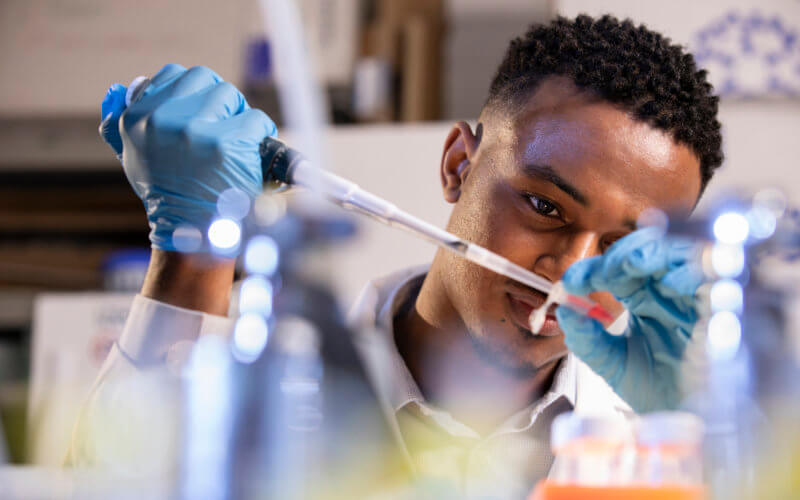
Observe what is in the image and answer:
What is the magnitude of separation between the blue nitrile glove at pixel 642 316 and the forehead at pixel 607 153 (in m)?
0.16

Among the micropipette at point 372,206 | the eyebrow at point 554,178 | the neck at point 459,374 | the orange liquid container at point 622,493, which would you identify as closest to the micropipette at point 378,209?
the micropipette at point 372,206

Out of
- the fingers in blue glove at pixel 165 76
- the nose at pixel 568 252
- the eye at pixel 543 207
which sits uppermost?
the fingers in blue glove at pixel 165 76

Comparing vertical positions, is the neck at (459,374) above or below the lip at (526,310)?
below

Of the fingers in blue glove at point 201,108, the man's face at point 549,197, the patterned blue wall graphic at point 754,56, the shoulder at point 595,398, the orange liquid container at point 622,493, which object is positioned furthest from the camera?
the patterned blue wall graphic at point 754,56

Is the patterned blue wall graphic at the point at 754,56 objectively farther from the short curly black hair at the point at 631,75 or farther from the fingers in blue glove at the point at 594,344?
the fingers in blue glove at the point at 594,344

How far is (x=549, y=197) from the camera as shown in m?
0.94

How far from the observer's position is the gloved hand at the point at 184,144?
0.82 m

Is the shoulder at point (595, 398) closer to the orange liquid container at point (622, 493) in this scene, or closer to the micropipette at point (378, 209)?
the micropipette at point (378, 209)

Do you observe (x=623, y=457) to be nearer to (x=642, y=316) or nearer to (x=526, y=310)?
(x=642, y=316)

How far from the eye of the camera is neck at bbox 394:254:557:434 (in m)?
1.12

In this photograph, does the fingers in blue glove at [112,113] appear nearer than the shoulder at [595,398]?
Yes

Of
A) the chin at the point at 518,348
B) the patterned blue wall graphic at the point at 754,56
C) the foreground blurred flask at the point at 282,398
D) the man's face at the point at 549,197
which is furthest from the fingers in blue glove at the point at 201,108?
the patterned blue wall graphic at the point at 754,56

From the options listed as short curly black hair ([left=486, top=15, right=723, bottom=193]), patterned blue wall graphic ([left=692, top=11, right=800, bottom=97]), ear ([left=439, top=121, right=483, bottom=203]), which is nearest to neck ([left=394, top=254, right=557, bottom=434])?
ear ([left=439, top=121, right=483, bottom=203])

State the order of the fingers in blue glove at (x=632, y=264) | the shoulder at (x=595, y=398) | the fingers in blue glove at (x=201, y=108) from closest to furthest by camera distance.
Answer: the fingers in blue glove at (x=632, y=264), the fingers in blue glove at (x=201, y=108), the shoulder at (x=595, y=398)
